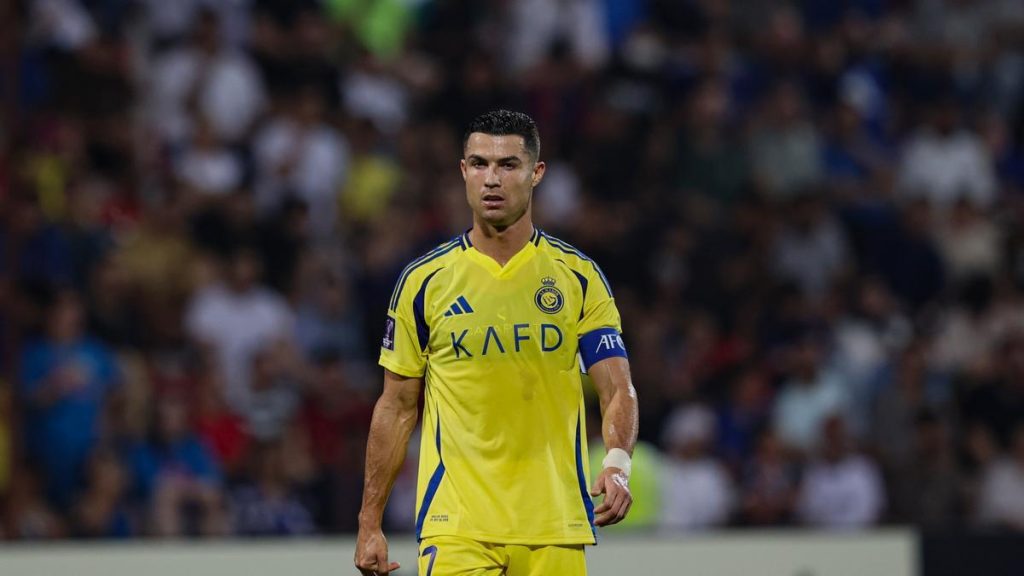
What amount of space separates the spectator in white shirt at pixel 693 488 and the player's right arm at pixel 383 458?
6136 mm

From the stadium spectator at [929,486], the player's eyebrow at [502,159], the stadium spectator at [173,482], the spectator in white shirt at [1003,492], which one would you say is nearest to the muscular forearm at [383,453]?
the player's eyebrow at [502,159]

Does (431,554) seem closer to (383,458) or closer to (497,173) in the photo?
(383,458)

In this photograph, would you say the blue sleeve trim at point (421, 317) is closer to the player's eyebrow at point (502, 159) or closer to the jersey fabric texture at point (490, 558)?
the player's eyebrow at point (502, 159)

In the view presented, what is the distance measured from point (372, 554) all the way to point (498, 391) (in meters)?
0.75

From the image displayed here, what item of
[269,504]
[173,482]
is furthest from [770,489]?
[173,482]

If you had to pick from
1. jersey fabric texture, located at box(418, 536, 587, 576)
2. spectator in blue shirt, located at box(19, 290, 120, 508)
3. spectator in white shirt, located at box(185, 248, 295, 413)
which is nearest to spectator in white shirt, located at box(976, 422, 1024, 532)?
spectator in white shirt, located at box(185, 248, 295, 413)

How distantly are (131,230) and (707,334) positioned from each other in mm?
4493

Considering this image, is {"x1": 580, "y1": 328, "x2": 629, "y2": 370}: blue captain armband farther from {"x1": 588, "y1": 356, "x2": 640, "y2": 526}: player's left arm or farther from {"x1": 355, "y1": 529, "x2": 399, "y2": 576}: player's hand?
{"x1": 355, "y1": 529, "x2": 399, "y2": 576}: player's hand

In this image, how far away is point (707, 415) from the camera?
42.3 feet

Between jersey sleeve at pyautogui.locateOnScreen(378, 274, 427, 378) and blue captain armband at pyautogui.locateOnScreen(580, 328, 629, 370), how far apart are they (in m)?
0.61

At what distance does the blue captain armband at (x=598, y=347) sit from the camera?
6.45m

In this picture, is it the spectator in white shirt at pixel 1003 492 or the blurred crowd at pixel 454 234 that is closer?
the blurred crowd at pixel 454 234

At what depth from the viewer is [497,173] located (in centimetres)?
634

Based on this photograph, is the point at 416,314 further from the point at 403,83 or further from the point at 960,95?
the point at 960,95
